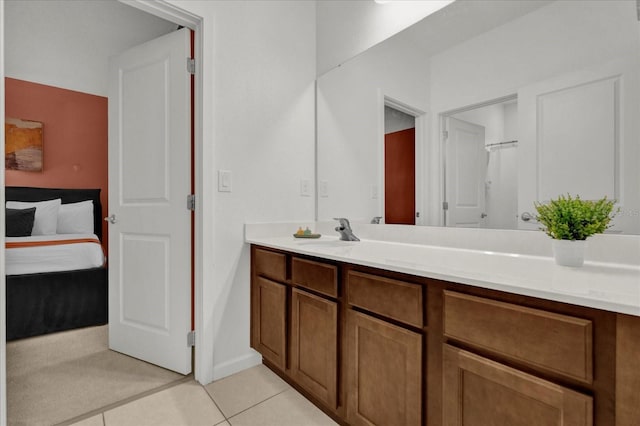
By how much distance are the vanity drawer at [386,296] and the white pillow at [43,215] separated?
3749 millimetres

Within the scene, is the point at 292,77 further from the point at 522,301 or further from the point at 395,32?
the point at 522,301

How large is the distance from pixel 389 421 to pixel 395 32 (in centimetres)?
188

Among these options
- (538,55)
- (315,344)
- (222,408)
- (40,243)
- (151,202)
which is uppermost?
(538,55)

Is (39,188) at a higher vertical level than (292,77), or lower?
lower

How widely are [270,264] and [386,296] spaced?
0.84 metres

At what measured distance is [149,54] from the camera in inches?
79.7

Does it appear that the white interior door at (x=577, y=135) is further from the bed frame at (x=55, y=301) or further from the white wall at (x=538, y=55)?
the bed frame at (x=55, y=301)

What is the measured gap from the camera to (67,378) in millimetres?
1866

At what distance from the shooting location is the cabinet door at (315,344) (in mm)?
1381

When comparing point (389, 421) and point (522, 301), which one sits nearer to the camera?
point (522, 301)

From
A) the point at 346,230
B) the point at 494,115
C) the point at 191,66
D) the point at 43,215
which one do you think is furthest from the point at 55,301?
the point at 494,115

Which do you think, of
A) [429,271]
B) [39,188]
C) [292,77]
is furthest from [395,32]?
[39,188]

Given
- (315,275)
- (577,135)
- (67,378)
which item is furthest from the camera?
(67,378)

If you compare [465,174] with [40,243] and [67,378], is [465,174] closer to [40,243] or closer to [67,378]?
[67,378]
